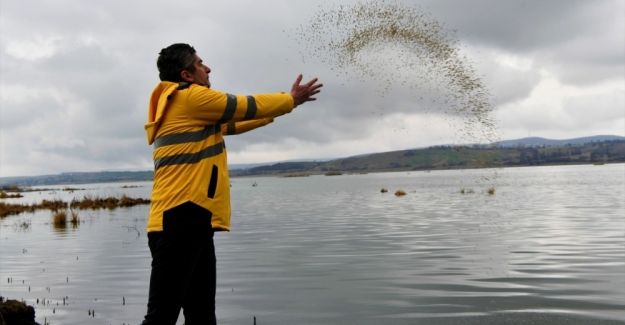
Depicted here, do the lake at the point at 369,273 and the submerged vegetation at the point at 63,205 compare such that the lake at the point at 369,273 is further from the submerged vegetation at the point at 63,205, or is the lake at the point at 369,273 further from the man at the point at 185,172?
the submerged vegetation at the point at 63,205

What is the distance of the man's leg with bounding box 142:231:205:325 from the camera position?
4035 millimetres

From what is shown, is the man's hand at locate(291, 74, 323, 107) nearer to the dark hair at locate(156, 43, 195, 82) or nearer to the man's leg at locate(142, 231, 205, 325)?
the dark hair at locate(156, 43, 195, 82)

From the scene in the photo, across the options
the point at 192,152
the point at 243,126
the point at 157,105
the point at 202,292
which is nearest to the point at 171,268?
the point at 202,292

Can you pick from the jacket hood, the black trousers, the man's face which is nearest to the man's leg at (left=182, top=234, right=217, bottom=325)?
the black trousers

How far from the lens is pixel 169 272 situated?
13.2 ft

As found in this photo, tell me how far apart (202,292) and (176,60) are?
6.46 feet

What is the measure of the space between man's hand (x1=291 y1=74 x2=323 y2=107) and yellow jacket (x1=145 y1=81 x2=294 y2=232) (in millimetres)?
332

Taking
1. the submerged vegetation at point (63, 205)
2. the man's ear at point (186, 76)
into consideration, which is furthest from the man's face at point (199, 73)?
the submerged vegetation at point (63, 205)

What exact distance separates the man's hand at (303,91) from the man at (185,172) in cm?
21

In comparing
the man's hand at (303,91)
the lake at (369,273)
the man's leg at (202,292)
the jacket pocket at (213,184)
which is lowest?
the lake at (369,273)

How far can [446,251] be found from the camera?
13844 millimetres

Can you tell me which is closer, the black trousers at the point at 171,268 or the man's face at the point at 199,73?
the black trousers at the point at 171,268

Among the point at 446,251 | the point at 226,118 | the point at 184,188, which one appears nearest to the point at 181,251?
the point at 184,188

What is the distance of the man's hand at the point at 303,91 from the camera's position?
4.59 metres
